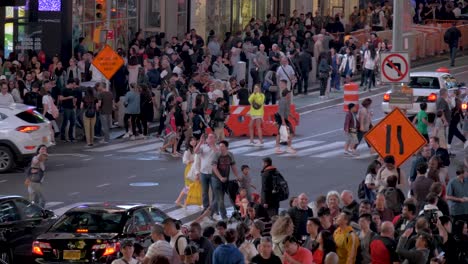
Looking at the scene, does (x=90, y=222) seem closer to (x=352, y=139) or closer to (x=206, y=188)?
(x=206, y=188)

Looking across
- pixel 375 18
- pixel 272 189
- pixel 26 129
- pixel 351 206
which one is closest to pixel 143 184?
pixel 26 129

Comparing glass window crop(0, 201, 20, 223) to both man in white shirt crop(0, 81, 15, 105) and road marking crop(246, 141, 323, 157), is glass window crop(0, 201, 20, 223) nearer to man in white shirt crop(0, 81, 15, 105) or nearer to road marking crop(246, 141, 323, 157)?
man in white shirt crop(0, 81, 15, 105)

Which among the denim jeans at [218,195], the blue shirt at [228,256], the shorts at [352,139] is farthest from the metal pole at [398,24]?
the blue shirt at [228,256]

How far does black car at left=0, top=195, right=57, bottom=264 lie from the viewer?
21125 millimetres

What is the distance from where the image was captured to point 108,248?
19984 mm

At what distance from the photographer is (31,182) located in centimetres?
2550

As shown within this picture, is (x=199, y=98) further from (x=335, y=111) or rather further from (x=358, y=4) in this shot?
(x=358, y=4)

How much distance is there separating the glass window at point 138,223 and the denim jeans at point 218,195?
4948 mm

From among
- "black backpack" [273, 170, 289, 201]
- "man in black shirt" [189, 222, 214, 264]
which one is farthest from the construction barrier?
"man in black shirt" [189, 222, 214, 264]

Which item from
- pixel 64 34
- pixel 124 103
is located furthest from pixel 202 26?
pixel 124 103

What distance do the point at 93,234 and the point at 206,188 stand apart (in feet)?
20.5

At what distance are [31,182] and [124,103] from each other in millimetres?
11825

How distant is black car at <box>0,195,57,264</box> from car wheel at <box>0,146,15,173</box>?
9.13 meters

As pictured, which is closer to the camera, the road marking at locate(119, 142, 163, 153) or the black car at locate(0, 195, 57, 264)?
the black car at locate(0, 195, 57, 264)
